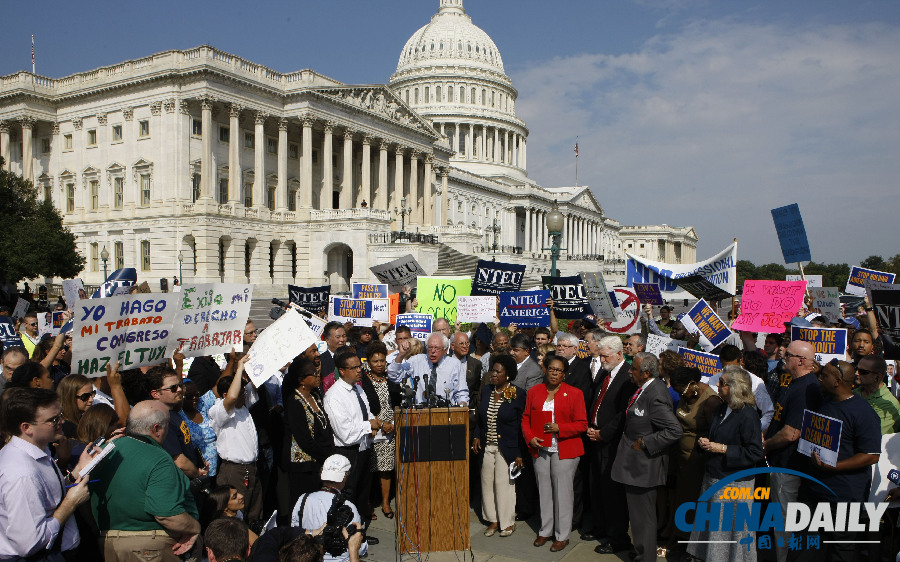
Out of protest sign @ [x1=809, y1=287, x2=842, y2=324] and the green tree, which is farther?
the green tree

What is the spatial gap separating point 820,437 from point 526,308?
731cm

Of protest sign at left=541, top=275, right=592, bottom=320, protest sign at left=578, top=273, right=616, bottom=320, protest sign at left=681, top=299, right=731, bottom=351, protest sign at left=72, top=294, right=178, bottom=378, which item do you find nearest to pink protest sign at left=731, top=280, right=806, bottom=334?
protest sign at left=681, top=299, right=731, bottom=351

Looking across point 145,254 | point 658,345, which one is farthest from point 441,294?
point 145,254

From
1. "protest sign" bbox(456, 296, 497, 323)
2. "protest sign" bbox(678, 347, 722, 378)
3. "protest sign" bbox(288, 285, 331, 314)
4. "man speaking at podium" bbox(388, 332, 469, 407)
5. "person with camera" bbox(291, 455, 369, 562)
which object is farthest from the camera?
"protest sign" bbox(288, 285, 331, 314)

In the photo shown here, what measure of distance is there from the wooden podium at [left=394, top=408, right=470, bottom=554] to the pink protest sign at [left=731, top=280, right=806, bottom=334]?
6.15m

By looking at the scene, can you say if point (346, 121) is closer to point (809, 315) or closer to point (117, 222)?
point (117, 222)

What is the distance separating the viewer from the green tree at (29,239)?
35.5 m

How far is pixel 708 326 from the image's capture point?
10.7m

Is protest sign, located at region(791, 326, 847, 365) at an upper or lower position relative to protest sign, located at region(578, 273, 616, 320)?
lower

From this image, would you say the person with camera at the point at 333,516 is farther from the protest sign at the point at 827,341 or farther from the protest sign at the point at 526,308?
the protest sign at the point at 526,308

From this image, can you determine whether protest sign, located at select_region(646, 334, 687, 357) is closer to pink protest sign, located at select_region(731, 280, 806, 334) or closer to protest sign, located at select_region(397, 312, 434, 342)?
pink protest sign, located at select_region(731, 280, 806, 334)

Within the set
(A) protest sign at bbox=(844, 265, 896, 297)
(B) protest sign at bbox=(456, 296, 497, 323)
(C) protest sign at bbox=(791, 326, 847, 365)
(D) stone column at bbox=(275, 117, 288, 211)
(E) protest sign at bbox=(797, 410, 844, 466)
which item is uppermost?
(D) stone column at bbox=(275, 117, 288, 211)

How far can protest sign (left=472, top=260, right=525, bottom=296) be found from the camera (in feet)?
53.1

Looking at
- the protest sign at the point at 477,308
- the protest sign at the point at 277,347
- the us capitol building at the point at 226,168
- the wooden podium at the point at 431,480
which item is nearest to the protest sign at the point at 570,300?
the protest sign at the point at 477,308
